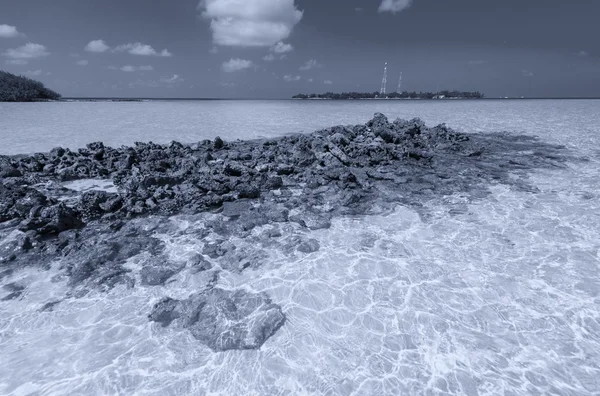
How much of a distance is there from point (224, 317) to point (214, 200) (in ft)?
19.2

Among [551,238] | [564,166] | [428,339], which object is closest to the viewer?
[428,339]

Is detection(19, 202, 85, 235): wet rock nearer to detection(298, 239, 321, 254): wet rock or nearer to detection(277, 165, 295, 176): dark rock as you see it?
detection(298, 239, 321, 254): wet rock

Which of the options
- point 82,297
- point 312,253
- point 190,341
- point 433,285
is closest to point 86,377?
point 190,341

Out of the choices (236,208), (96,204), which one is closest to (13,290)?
(96,204)

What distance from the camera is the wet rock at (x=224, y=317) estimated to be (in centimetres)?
538

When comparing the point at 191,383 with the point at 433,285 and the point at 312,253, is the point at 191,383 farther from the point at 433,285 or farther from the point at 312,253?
the point at 433,285

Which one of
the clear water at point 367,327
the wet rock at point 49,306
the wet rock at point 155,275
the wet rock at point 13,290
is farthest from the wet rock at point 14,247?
the wet rock at point 155,275

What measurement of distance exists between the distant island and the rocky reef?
102 m

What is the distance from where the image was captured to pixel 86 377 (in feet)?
15.4

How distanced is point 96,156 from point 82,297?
42.5ft

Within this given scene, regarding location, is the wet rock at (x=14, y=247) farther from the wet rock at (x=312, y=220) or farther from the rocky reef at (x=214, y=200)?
the wet rock at (x=312, y=220)

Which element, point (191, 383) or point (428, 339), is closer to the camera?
point (191, 383)

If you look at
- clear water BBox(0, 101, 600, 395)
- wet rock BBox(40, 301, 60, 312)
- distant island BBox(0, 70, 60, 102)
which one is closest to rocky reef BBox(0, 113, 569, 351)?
wet rock BBox(40, 301, 60, 312)

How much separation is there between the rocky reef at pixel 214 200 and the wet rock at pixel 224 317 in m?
0.02
